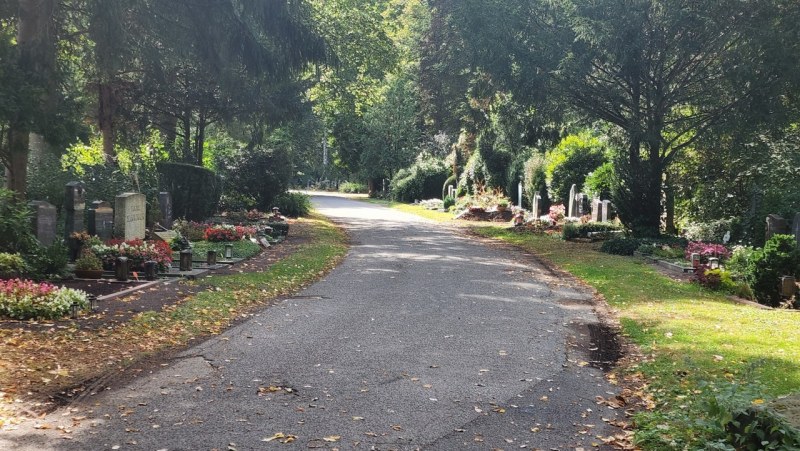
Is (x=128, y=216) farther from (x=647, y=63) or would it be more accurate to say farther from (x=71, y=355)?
(x=647, y=63)

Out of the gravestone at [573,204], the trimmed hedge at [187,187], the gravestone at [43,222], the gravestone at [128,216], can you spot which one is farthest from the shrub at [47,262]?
the gravestone at [573,204]

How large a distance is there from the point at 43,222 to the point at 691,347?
35.7 ft

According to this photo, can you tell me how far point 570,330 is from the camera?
988 cm

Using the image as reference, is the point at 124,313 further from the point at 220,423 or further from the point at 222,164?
the point at 222,164

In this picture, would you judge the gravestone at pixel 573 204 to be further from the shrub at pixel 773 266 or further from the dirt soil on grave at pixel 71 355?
the dirt soil on grave at pixel 71 355

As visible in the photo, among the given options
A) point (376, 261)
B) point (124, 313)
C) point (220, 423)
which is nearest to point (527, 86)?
point (376, 261)

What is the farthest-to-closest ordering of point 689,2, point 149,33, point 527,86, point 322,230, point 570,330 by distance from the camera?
point 322,230 < point 527,86 < point 689,2 < point 149,33 < point 570,330

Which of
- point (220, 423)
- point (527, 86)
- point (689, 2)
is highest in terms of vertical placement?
point (689, 2)

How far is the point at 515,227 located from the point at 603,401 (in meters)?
22.2

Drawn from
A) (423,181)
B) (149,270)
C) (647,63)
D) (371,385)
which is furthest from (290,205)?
(371,385)

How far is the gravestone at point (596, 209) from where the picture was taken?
2703cm

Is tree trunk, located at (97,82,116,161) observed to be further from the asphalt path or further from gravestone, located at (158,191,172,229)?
the asphalt path

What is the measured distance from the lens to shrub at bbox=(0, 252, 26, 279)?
11.3m

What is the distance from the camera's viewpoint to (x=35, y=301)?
9414 millimetres
